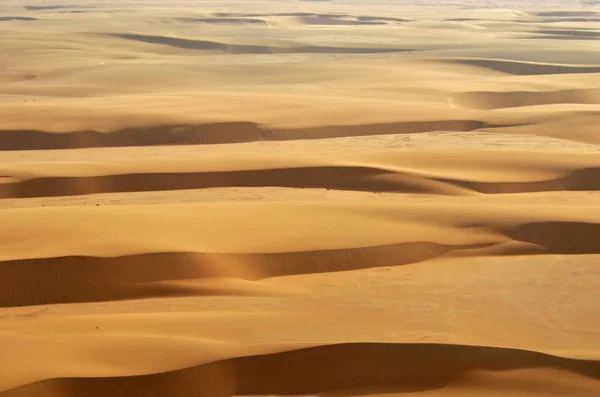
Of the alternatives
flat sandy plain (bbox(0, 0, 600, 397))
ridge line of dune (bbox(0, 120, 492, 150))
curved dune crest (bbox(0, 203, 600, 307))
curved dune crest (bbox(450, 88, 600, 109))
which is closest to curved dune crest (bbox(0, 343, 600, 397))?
flat sandy plain (bbox(0, 0, 600, 397))

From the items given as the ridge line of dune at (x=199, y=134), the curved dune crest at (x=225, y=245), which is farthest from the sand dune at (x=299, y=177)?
the ridge line of dune at (x=199, y=134)

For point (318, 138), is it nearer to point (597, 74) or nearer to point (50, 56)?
point (597, 74)

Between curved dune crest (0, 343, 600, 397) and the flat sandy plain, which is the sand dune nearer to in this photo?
the flat sandy plain

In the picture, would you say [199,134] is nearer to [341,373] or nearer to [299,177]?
[299,177]

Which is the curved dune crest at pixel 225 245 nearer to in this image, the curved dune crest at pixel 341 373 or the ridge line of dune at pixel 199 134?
the curved dune crest at pixel 341 373

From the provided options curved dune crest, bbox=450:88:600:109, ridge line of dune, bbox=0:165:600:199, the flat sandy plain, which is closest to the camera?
Answer: the flat sandy plain

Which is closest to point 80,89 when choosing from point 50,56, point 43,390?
point 50,56

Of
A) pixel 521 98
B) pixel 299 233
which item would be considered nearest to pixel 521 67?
pixel 521 98

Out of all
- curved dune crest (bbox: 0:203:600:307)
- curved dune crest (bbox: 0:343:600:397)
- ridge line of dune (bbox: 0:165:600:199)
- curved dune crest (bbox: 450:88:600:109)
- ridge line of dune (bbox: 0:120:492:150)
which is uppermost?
curved dune crest (bbox: 450:88:600:109)
